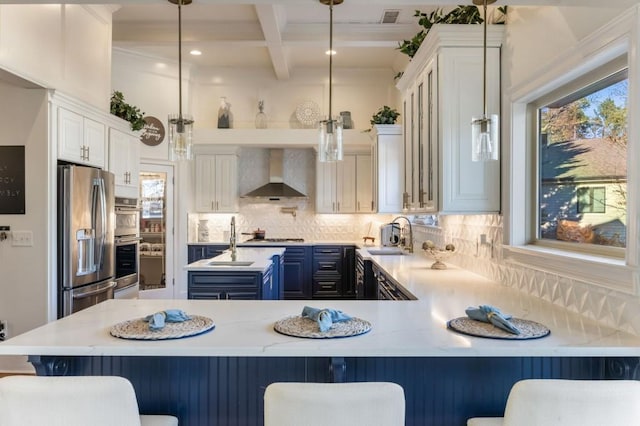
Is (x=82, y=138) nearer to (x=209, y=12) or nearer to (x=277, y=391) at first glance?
(x=209, y=12)

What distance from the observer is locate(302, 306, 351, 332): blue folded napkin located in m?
1.60

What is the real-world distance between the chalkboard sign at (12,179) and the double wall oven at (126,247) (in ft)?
3.68

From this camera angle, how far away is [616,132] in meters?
1.90

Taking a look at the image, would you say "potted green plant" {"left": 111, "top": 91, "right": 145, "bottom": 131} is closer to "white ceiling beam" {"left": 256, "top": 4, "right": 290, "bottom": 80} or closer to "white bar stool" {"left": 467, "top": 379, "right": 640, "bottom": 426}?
"white ceiling beam" {"left": 256, "top": 4, "right": 290, "bottom": 80}

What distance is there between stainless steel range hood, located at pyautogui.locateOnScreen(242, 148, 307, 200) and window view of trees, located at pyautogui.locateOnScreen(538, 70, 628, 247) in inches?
181

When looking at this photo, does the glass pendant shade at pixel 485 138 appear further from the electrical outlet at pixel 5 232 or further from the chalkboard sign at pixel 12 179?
the electrical outlet at pixel 5 232

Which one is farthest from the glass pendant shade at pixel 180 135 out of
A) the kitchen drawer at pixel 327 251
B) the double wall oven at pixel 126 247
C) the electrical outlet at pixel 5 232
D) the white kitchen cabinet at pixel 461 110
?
the kitchen drawer at pixel 327 251

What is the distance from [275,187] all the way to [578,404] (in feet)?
19.3

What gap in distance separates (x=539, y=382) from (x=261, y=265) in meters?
2.63

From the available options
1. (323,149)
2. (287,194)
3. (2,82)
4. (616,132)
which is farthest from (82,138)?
(616,132)

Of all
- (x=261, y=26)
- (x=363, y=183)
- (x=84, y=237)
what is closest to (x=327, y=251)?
(x=363, y=183)

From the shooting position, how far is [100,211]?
390cm

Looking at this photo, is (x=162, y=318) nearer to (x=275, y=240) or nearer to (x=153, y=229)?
(x=153, y=229)

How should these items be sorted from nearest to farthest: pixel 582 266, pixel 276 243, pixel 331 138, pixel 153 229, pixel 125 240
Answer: pixel 582 266 < pixel 331 138 < pixel 125 240 < pixel 153 229 < pixel 276 243
